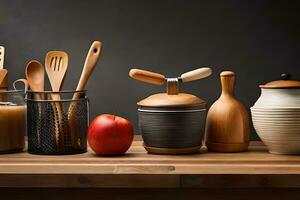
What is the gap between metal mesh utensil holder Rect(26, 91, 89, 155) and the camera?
45.2 inches

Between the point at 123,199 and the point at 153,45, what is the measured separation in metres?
0.56

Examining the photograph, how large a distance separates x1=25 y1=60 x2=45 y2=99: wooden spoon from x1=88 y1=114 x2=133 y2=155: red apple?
0.19 m

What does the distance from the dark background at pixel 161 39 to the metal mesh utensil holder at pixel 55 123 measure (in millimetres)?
259

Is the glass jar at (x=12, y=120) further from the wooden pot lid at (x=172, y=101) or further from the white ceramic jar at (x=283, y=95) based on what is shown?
the white ceramic jar at (x=283, y=95)

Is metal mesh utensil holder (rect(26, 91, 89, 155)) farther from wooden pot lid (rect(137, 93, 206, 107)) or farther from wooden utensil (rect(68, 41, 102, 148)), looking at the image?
wooden pot lid (rect(137, 93, 206, 107))

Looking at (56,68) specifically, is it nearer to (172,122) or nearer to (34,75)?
(34,75)


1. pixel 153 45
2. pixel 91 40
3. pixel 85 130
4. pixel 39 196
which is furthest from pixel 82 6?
pixel 39 196

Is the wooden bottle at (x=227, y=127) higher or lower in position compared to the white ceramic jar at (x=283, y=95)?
lower

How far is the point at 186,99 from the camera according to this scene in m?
1.12

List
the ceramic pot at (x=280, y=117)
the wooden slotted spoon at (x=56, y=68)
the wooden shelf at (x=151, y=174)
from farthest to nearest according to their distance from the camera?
the wooden slotted spoon at (x=56, y=68)
the ceramic pot at (x=280, y=117)
the wooden shelf at (x=151, y=174)

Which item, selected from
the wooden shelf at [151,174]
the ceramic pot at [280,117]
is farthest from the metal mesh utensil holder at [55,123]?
the ceramic pot at [280,117]

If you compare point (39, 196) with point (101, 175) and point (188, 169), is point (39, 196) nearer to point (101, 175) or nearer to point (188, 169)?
point (101, 175)

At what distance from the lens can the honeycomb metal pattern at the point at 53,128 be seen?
115cm

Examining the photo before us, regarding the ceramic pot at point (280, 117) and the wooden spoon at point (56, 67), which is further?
the wooden spoon at point (56, 67)
